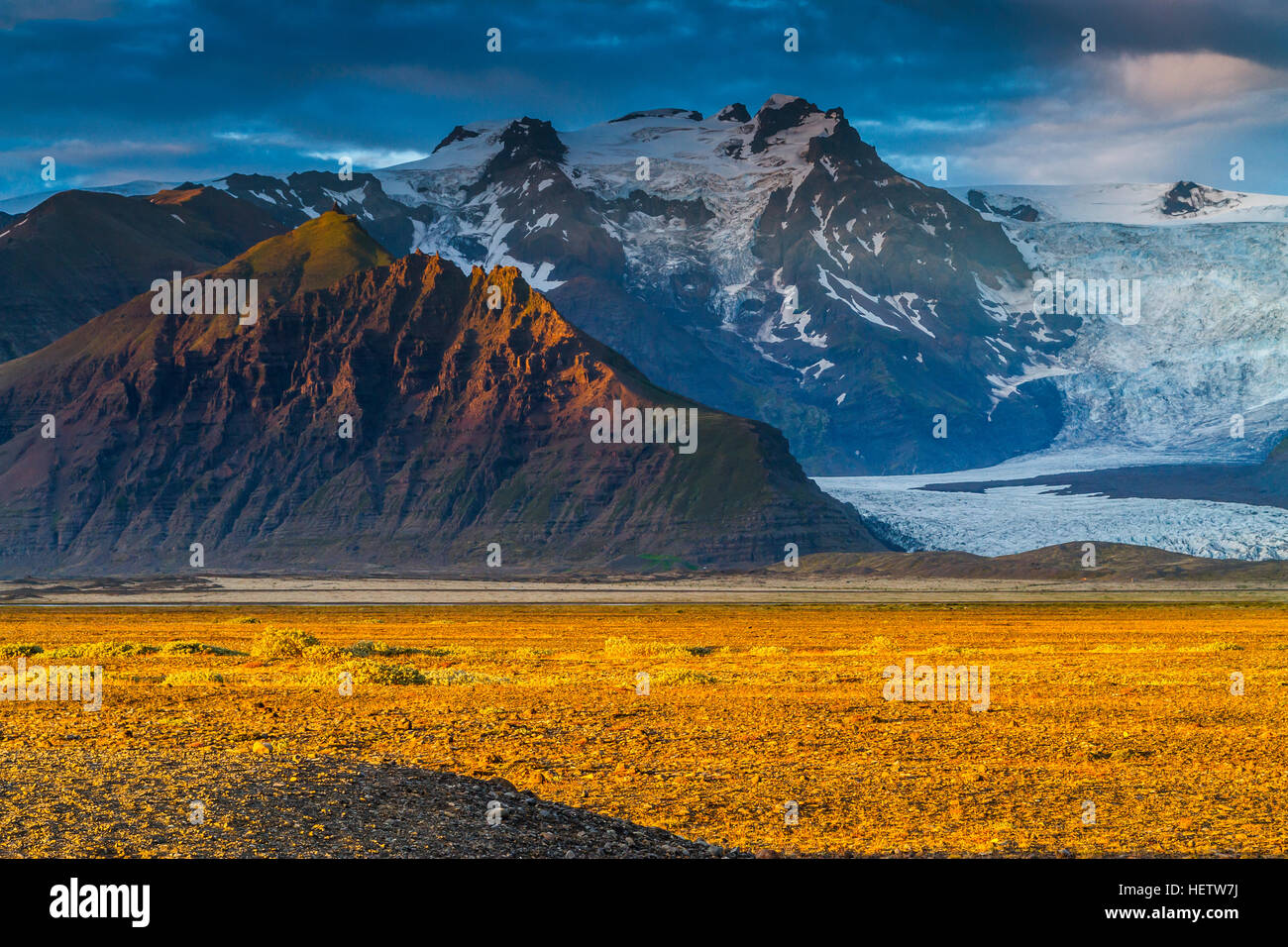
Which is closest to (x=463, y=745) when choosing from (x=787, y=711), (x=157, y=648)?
(x=787, y=711)

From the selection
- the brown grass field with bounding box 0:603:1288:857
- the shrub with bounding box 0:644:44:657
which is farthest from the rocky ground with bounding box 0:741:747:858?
the shrub with bounding box 0:644:44:657

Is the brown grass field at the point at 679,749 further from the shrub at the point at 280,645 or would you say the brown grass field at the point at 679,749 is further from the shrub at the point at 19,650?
the shrub at the point at 19,650

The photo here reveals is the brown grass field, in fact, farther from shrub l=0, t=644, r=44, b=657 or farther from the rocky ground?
shrub l=0, t=644, r=44, b=657

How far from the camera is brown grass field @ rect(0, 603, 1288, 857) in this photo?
64.5 ft

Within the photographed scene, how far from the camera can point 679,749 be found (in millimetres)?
28406

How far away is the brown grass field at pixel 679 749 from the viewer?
64.5 feet

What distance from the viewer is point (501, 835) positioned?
1930cm

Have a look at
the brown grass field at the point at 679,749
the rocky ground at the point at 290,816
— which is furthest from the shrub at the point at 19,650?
the rocky ground at the point at 290,816

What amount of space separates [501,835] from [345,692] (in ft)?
67.6

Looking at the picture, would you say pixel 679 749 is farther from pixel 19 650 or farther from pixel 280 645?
pixel 19 650

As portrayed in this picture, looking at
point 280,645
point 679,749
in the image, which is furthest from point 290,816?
point 280,645

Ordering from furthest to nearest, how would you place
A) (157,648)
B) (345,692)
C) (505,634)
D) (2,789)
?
1. (505,634)
2. (157,648)
3. (345,692)
4. (2,789)

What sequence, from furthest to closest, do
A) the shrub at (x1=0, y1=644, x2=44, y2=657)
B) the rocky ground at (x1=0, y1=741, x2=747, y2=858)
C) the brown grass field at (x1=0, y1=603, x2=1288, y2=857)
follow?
the shrub at (x1=0, y1=644, x2=44, y2=657) < the brown grass field at (x1=0, y1=603, x2=1288, y2=857) < the rocky ground at (x1=0, y1=741, x2=747, y2=858)
